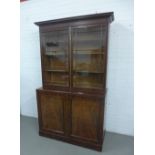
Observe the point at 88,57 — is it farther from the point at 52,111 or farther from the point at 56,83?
the point at 52,111

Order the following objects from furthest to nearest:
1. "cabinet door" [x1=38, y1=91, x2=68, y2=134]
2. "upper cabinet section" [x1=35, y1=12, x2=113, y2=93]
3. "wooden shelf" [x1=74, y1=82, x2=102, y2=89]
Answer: "cabinet door" [x1=38, y1=91, x2=68, y2=134] → "wooden shelf" [x1=74, y1=82, x2=102, y2=89] → "upper cabinet section" [x1=35, y1=12, x2=113, y2=93]

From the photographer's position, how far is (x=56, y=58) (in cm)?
259

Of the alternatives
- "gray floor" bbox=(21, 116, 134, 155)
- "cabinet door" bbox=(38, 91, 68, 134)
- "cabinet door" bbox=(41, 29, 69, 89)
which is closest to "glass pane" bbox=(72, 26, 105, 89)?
"cabinet door" bbox=(41, 29, 69, 89)

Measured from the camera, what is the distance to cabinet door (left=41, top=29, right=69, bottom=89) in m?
2.40

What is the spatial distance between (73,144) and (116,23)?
2171mm

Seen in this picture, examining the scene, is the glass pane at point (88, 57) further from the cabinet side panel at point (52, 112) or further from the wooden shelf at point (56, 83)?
the cabinet side panel at point (52, 112)

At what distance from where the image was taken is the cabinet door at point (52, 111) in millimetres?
2395

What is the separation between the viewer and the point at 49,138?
2.54 m

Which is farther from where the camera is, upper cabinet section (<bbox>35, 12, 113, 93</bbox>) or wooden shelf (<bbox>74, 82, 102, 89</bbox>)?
wooden shelf (<bbox>74, 82, 102, 89</bbox>)

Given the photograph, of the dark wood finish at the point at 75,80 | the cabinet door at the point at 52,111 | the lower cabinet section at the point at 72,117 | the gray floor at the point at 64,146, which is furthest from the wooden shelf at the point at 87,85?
the gray floor at the point at 64,146

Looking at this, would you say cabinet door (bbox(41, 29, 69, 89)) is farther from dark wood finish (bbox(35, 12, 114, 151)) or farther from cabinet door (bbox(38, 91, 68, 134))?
cabinet door (bbox(38, 91, 68, 134))

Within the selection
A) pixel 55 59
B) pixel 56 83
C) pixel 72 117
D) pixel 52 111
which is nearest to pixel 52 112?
pixel 52 111
